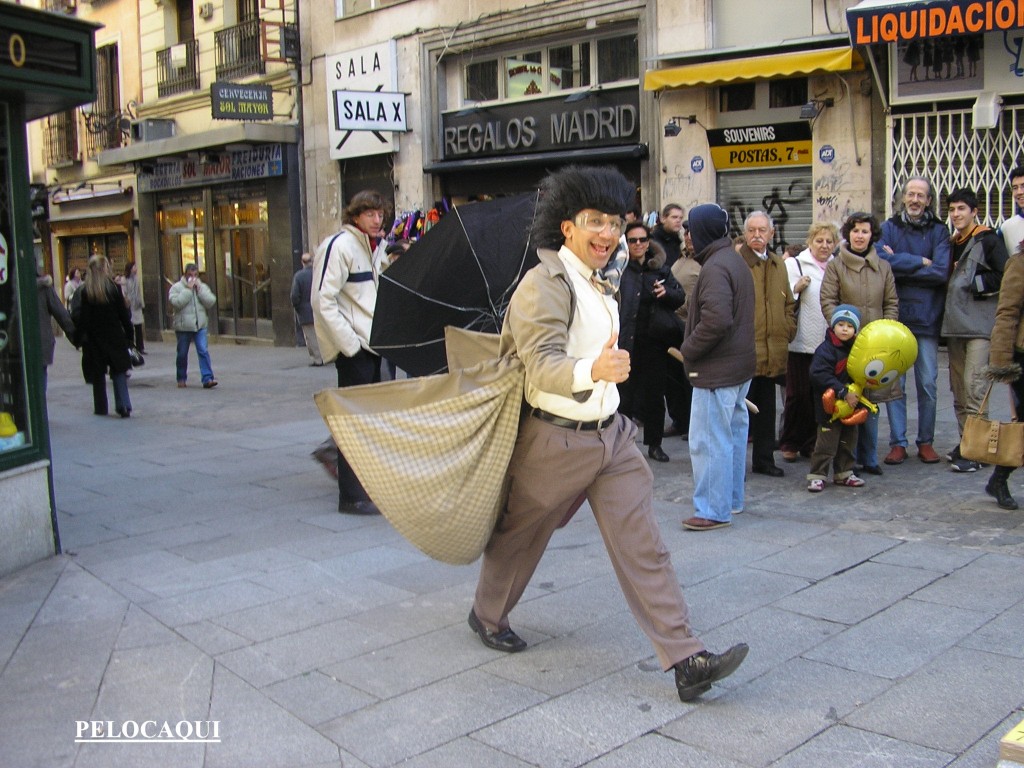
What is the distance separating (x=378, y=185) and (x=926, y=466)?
13.1 m

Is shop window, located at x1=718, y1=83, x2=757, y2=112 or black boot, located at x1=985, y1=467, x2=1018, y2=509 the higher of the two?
shop window, located at x1=718, y1=83, x2=757, y2=112

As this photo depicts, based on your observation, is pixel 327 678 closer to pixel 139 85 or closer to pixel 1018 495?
pixel 1018 495

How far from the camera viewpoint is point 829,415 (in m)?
6.90

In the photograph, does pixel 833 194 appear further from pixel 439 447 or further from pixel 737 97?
pixel 439 447

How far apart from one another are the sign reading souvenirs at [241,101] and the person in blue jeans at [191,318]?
18.4ft

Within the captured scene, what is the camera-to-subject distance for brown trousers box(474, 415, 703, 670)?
3752mm

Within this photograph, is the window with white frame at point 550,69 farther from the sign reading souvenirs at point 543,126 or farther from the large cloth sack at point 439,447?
the large cloth sack at point 439,447

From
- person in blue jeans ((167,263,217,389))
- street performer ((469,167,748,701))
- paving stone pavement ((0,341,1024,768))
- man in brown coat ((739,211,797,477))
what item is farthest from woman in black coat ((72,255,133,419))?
street performer ((469,167,748,701))

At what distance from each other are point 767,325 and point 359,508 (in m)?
2.97

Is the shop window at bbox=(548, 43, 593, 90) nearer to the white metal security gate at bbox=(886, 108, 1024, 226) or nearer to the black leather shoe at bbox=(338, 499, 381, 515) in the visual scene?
the white metal security gate at bbox=(886, 108, 1024, 226)

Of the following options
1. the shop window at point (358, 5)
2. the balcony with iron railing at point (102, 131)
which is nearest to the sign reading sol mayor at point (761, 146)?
the shop window at point (358, 5)

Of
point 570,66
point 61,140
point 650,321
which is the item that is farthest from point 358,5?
point 650,321

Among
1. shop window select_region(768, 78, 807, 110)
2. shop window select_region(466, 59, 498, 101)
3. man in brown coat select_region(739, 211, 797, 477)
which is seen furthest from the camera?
shop window select_region(466, 59, 498, 101)

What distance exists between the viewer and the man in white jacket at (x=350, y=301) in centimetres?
664
